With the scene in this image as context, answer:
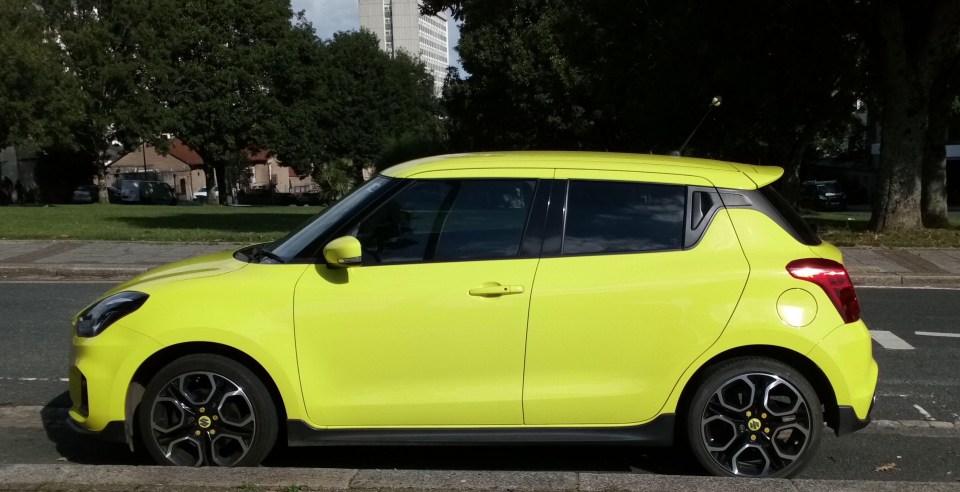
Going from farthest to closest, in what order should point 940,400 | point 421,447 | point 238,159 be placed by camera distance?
point 238,159, point 940,400, point 421,447

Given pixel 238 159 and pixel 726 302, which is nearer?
pixel 726 302

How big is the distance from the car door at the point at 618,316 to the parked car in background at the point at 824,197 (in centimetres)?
4544

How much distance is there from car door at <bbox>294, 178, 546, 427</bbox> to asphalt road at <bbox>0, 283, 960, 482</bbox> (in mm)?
648

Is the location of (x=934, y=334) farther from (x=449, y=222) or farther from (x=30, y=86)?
(x=30, y=86)

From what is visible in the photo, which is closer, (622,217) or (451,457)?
(622,217)

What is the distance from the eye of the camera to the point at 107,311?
4.70m

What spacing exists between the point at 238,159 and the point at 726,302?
6019cm

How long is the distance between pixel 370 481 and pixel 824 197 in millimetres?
46721

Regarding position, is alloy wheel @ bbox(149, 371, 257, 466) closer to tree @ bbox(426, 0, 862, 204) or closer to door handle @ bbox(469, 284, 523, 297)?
door handle @ bbox(469, 284, 523, 297)

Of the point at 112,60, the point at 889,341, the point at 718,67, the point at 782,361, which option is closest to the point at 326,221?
the point at 782,361

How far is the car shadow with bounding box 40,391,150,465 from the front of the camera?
5.11m

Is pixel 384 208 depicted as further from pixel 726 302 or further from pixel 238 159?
pixel 238 159

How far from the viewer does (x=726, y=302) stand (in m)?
4.54

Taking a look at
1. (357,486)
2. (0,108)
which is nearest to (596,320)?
(357,486)
